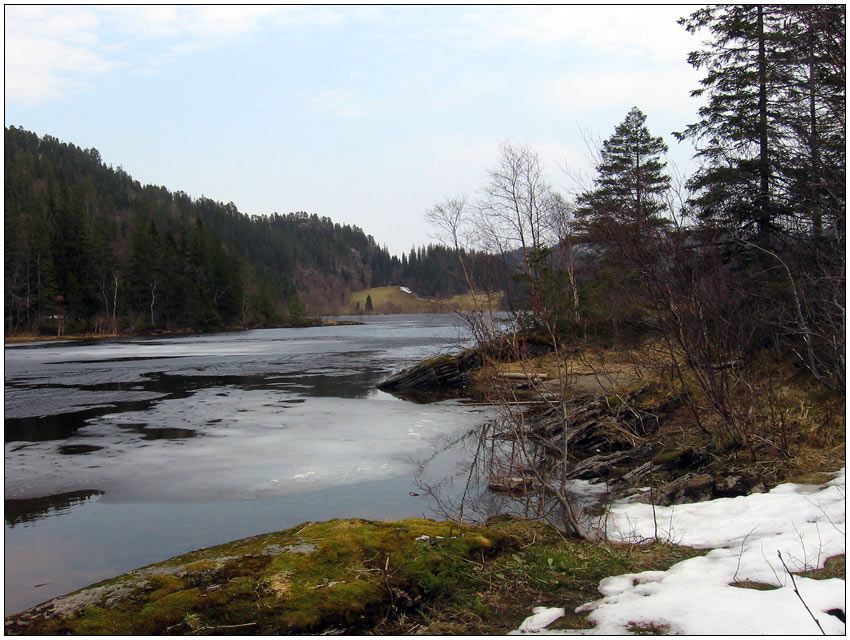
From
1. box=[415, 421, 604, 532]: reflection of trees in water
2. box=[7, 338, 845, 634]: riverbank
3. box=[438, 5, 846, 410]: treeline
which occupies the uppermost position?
box=[438, 5, 846, 410]: treeline

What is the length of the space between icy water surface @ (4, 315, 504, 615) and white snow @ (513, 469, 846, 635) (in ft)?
12.0

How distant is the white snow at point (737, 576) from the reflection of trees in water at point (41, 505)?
7219 mm

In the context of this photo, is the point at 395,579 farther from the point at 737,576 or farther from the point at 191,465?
the point at 191,465

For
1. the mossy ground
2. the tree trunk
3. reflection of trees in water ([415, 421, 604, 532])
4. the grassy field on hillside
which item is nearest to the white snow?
the mossy ground

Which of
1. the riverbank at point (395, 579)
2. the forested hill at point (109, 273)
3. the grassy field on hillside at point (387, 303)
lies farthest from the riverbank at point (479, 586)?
the grassy field on hillside at point (387, 303)

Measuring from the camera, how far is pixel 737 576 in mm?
3977

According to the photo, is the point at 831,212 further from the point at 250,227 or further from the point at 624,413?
the point at 250,227

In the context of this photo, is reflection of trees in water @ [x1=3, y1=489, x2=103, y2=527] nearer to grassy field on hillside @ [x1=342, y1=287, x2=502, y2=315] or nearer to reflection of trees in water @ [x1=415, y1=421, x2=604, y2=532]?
reflection of trees in water @ [x1=415, y1=421, x2=604, y2=532]

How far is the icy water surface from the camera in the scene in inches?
266

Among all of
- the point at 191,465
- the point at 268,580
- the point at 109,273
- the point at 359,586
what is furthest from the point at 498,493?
the point at 109,273

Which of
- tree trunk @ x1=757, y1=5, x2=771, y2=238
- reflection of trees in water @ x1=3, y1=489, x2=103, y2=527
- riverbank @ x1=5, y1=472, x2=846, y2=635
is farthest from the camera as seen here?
tree trunk @ x1=757, y1=5, x2=771, y2=238

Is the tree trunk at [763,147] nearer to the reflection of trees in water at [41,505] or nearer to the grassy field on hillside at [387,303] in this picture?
the reflection of trees in water at [41,505]

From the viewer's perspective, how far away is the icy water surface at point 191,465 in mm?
6758

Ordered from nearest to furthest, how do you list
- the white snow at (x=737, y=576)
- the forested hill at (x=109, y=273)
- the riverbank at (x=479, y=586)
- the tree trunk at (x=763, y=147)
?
the white snow at (x=737, y=576) < the riverbank at (x=479, y=586) < the tree trunk at (x=763, y=147) < the forested hill at (x=109, y=273)
